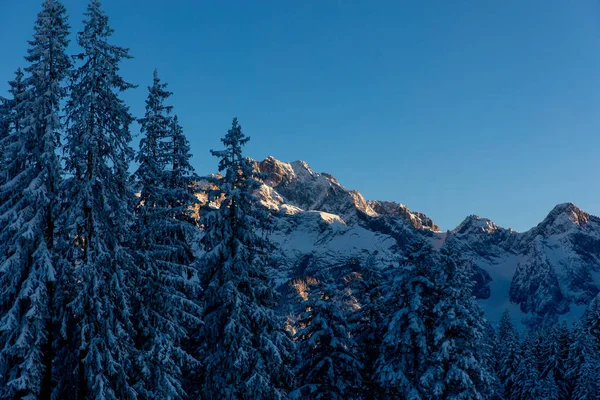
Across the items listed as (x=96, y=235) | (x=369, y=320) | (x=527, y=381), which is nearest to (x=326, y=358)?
(x=369, y=320)

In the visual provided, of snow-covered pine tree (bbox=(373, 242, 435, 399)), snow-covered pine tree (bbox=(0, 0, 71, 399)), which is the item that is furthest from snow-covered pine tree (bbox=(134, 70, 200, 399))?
snow-covered pine tree (bbox=(373, 242, 435, 399))

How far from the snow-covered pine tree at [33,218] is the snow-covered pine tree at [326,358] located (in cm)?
1329

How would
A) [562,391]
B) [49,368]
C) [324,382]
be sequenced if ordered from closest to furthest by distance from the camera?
[49,368], [324,382], [562,391]

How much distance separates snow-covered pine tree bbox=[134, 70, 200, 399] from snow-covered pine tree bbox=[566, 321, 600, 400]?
145 feet

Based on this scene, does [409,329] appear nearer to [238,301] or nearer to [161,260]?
[238,301]

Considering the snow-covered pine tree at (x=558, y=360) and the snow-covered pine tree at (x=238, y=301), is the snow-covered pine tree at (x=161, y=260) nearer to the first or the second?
the snow-covered pine tree at (x=238, y=301)

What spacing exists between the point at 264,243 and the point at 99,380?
942 centimetres

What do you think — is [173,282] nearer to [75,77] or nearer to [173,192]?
[173,192]

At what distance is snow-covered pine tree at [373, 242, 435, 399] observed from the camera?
2633 centimetres

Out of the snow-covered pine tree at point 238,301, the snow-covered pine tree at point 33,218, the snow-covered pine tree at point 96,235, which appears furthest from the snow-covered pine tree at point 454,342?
the snow-covered pine tree at point 33,218

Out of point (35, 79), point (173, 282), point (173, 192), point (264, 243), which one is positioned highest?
point (35, 79)

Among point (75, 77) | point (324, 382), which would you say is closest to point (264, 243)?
point (324, 382)

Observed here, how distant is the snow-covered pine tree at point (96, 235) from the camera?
1816 centimetres

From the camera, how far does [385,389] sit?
1107 inches
